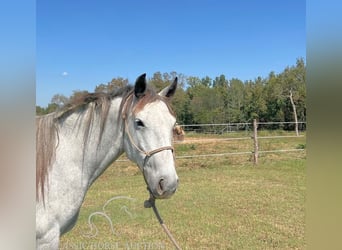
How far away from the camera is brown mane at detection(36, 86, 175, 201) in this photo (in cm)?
120

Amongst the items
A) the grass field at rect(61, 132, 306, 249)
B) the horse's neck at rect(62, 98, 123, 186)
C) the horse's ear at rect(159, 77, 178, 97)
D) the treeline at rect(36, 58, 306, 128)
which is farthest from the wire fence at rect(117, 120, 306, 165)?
the horse's neck at rect(62, 98, 123, 186)

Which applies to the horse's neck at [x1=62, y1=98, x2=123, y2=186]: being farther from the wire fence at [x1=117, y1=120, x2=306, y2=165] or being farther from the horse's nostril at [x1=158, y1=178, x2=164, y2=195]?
the wire fence at [x1=117, y1=120, x2=306, y2=165]

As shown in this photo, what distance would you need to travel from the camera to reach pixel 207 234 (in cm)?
270

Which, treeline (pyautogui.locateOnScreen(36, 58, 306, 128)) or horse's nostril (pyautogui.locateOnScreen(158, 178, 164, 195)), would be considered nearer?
horse's nostril (pyautogui.locateOnScreen(158, 178, 164, 195))

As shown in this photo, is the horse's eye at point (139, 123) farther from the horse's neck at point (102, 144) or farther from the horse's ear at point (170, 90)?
the horse's ear at point (170, 90)

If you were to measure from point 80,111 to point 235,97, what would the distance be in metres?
2.70

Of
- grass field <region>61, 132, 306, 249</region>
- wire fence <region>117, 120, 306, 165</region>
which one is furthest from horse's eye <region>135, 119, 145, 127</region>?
wire fence <region>117, 120, 306, 165</region>

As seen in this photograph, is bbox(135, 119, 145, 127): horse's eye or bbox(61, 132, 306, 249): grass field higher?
bbox(135, 119, 145, 127): horse's eye

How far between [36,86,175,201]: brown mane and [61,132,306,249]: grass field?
71cm

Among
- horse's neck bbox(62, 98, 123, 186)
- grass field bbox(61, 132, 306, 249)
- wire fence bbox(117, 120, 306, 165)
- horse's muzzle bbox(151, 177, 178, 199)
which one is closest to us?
horse's muzzle bbox(151, 177, 178, 199)

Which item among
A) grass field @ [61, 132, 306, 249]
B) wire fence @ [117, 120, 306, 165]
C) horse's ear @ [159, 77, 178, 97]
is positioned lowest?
grass field @ [61, 132, 306, 249]

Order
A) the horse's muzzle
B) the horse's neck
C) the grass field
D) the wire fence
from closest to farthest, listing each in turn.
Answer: the horse's muzzle
the horse's neck
the grass field
the wire fence
